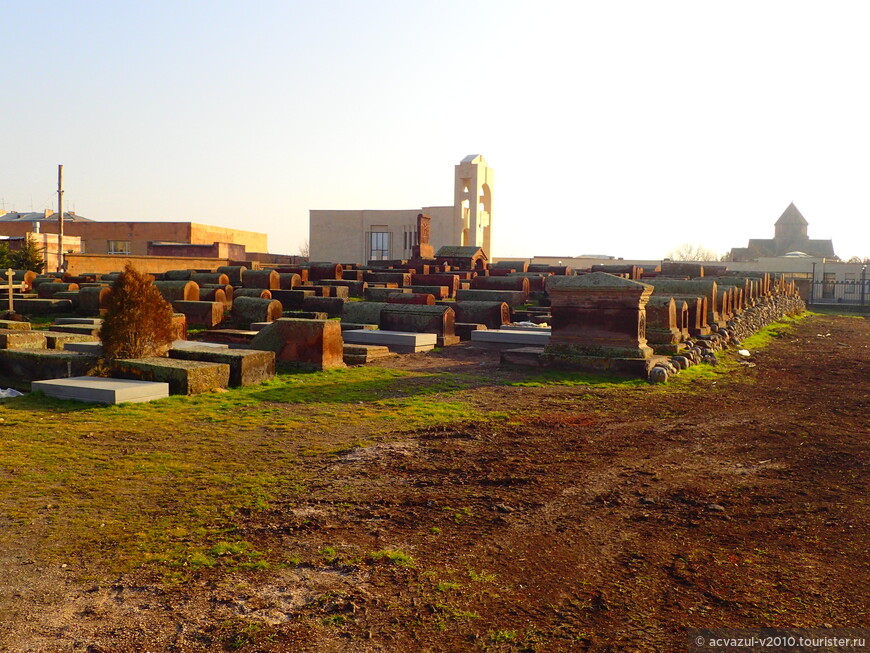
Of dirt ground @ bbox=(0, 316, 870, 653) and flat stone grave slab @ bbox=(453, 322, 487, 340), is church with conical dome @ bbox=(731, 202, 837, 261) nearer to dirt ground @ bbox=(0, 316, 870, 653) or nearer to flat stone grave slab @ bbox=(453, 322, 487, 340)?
flat stone grave slab @ bbox=(453, 322, 487, 340)

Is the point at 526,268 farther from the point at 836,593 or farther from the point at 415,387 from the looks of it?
the point at 836,593

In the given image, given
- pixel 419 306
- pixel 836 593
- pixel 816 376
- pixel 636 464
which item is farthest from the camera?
pixel 419 306

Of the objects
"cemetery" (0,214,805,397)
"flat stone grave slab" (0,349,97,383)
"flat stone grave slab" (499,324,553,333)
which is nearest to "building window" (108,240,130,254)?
"cemetery" (0,214,805,397)

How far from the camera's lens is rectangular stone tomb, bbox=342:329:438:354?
14094 mm

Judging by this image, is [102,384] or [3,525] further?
[102,384]

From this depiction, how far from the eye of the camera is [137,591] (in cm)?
346

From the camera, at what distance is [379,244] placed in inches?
2135

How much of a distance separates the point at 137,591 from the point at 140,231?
170 feet

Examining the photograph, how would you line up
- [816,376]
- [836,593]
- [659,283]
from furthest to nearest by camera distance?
1. [659,283]
2. [816,376]
3. [836,593]

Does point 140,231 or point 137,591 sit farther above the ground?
point 140,231

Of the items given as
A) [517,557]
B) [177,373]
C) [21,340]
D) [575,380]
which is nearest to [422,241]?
[575,380]

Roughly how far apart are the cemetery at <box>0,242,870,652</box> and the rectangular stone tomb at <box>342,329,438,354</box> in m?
1.34

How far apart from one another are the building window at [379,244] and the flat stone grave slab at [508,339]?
39132mm

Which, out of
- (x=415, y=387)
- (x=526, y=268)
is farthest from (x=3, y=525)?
(x=526, y=268)
